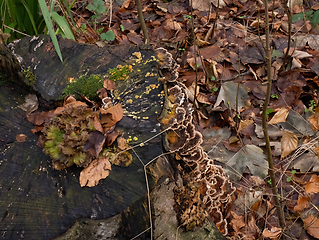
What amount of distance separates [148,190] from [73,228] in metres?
0.50

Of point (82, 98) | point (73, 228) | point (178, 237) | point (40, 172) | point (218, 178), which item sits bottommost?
point (218, 178)

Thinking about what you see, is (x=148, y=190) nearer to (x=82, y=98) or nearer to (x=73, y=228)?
(x=73, y=228)

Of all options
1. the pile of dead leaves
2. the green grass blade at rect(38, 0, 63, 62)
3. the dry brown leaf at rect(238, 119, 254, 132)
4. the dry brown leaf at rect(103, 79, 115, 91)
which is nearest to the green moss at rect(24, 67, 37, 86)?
the green grass blade at rect(38, 0, 63, 62)

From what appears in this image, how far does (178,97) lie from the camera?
1906 millimetres

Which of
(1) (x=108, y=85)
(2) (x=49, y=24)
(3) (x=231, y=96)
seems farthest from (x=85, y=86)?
(3) (x=231, y=96)

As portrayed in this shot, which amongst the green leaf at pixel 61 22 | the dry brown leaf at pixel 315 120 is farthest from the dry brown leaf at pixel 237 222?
the green leaf at pixel 61 22

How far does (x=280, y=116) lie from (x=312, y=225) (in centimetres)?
122

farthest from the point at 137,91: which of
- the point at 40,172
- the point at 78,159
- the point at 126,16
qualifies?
the point at 126,16

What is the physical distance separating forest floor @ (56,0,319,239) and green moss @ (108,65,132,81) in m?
0.79

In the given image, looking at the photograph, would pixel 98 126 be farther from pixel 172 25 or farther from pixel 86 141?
pixel 172 25

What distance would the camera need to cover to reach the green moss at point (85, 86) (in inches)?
78.0

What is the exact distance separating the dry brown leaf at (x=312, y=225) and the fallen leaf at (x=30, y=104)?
279cm

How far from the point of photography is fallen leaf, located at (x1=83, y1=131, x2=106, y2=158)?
1.53 metres

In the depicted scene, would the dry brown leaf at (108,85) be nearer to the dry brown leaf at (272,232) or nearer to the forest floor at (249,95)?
the forest floor at (249,95)
